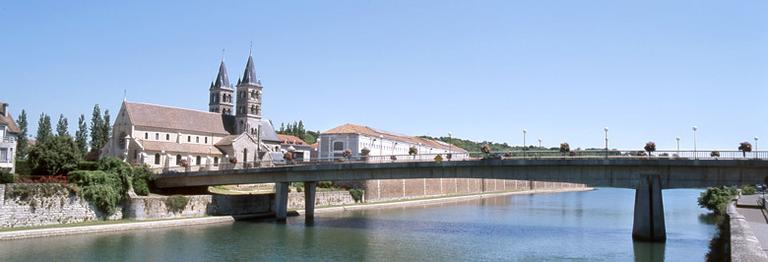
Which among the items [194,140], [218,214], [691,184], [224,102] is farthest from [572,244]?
[224,102]

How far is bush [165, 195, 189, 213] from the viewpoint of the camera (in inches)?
2152

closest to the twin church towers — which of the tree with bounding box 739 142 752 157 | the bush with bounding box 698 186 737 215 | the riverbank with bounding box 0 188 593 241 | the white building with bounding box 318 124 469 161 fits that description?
the white building with bounding box 318 124 469 161

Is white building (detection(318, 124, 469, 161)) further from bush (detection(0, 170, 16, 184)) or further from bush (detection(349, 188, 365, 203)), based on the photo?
bush (detection(0, 170, 16, 184))

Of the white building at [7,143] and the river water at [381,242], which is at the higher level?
the white building at [7,143]

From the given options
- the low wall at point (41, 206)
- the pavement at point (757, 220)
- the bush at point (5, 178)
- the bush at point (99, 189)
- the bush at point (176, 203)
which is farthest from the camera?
the bush at point (176, 203)

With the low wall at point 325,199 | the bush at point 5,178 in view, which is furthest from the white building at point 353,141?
the bush at point 5,178

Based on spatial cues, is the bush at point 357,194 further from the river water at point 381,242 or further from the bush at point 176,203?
the bush at point 176,203

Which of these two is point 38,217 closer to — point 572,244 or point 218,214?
point 218,214

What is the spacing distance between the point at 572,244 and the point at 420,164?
13948 mm

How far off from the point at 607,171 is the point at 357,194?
3871 centimetres

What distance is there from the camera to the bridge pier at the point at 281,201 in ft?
197

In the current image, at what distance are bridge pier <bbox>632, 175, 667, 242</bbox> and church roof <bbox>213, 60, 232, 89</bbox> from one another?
8057 cm

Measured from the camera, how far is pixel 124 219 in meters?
52.7

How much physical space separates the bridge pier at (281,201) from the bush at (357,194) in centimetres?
1924
